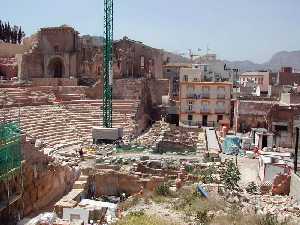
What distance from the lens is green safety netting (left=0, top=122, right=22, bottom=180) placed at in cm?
1650

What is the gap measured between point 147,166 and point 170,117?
1933cm

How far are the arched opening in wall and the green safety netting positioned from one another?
25265 mm

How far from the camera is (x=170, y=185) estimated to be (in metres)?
19.7

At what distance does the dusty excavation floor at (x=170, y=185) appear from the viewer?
13.8 m

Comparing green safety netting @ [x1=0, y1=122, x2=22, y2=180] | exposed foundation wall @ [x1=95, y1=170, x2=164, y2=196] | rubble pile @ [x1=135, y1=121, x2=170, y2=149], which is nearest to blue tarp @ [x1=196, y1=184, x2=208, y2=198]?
exposed foundation wall @ [x1=95, y1=170, x2=164, y2=196]

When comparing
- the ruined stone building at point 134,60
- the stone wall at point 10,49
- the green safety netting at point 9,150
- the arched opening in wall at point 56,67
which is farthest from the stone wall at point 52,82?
the green safety netting at point 9,150

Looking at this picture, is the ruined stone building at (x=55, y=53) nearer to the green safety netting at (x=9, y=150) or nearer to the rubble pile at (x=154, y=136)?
the rubble pile at (x=154, y=136)

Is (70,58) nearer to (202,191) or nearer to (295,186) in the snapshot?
(202,191)

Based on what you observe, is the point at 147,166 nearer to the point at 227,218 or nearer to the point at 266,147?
the point at 266,147

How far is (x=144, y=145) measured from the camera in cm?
2902

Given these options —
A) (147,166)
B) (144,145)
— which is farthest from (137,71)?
(147,166)

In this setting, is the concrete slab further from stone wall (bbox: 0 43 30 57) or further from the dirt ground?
stone wall (bbox: 0 43 30 57)

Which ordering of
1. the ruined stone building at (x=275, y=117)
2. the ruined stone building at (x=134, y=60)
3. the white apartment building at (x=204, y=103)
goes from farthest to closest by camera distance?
1. the ruined stone building at (x=134, y=60)
2. the white apartment building at (x=204, y=103)
3. the ruined stone building at (x=275, y=117)

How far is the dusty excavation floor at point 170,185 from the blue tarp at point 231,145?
1.16m
